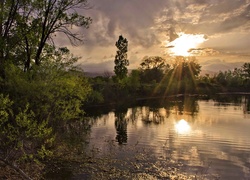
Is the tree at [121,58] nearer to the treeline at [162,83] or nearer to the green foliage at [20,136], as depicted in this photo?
the treeline at [162,83]

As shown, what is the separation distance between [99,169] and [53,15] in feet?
53.5

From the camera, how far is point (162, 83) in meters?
125

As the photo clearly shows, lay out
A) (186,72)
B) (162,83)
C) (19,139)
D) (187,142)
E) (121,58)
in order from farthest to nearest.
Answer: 1. (186,72)
2. (162,83)
3. (121,58)
4. (187,142)
5. (19,139)

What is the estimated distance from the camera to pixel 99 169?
19.1 m

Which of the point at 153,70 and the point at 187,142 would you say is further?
the point at 153,70

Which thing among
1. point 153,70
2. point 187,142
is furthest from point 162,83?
point 187,142

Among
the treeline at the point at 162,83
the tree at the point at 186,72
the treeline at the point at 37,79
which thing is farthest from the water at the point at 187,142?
the tree at the point at 186,72

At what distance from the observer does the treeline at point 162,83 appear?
78188 mm

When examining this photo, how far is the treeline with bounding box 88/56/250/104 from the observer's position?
257ft

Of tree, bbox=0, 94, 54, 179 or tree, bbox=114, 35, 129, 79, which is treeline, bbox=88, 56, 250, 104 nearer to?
tree, bbox=114, 35, 129, 79

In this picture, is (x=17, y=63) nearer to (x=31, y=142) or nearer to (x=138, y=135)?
(x=31, y=142)

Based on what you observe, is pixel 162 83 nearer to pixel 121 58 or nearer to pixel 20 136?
pixel 121 58

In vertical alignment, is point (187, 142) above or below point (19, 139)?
below

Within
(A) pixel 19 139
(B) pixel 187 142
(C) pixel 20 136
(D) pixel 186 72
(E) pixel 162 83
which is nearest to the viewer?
(C) pixel 20 136
